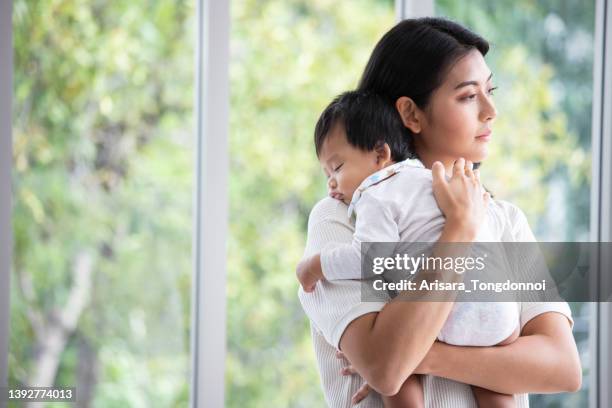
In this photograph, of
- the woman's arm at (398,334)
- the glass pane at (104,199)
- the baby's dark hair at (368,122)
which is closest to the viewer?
the woman's arm at (398,334)

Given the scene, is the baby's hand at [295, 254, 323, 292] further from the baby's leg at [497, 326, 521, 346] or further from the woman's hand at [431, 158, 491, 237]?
the baby's leg at [497, 326, 521, 346]

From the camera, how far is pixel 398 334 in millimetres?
1024

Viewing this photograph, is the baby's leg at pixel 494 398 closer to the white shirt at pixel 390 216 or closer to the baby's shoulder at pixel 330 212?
the white shirt at pixel 390 216

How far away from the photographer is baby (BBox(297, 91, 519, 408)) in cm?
110

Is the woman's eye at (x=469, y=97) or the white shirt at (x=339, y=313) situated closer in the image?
the white shirt at (x=339, y=313)

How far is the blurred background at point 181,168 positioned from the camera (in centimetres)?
218

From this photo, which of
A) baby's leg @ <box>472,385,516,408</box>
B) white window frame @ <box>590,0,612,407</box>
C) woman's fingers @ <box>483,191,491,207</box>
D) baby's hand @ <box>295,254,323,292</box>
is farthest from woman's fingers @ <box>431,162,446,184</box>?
white window frame @ <box>590,0,612,407</box>

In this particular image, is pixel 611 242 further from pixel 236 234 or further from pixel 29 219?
pixel 29 219

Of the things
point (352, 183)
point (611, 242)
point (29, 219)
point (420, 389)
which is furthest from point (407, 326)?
point (611, 242)

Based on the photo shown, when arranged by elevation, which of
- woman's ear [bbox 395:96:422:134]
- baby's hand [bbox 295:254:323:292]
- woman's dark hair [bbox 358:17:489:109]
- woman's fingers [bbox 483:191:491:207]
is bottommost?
baby's hand [bbox 295:254:323:292]

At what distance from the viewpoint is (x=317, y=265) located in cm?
113

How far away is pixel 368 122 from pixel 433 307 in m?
0.38

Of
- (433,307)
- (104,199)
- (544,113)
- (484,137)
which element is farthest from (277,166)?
(433,307)

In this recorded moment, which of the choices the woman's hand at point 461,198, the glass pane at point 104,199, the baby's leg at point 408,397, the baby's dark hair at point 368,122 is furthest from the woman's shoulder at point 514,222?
the glass pane at point 104,199
